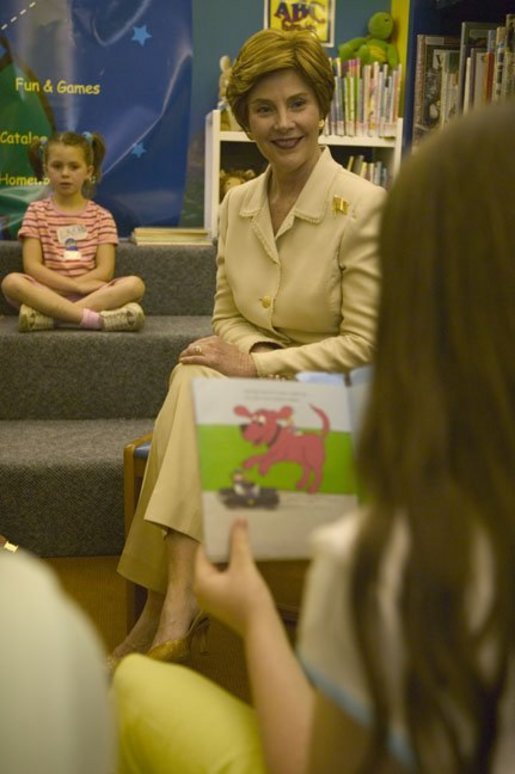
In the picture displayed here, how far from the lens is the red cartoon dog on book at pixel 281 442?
3.35 feet

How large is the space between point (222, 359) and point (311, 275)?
0.80 feet

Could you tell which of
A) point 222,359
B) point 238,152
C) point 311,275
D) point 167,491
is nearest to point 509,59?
point 311,275

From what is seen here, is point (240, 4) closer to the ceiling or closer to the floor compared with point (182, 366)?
closer to the ceiling

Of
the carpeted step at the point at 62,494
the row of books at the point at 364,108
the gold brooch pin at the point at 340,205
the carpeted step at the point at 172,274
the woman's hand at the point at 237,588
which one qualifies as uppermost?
the row of books at the point at 364,108

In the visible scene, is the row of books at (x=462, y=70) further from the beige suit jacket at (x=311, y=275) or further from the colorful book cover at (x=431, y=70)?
the beige suit jacket at (x=311, y=275)

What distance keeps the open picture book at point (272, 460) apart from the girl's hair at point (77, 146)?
245cm

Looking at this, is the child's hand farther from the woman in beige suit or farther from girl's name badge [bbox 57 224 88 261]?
the woman in beige suit

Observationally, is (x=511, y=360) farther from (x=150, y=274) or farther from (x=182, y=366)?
(x=150, y=274)

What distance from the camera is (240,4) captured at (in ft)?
13.1

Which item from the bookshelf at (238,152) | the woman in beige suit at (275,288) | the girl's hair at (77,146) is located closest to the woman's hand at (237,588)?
the woman in beige suit at (275,288)

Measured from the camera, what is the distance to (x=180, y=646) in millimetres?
1909

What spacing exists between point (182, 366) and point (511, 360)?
149cm

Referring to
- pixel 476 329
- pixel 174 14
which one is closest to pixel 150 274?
pixel 174 14

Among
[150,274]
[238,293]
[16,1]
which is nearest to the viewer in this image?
[238,293]
